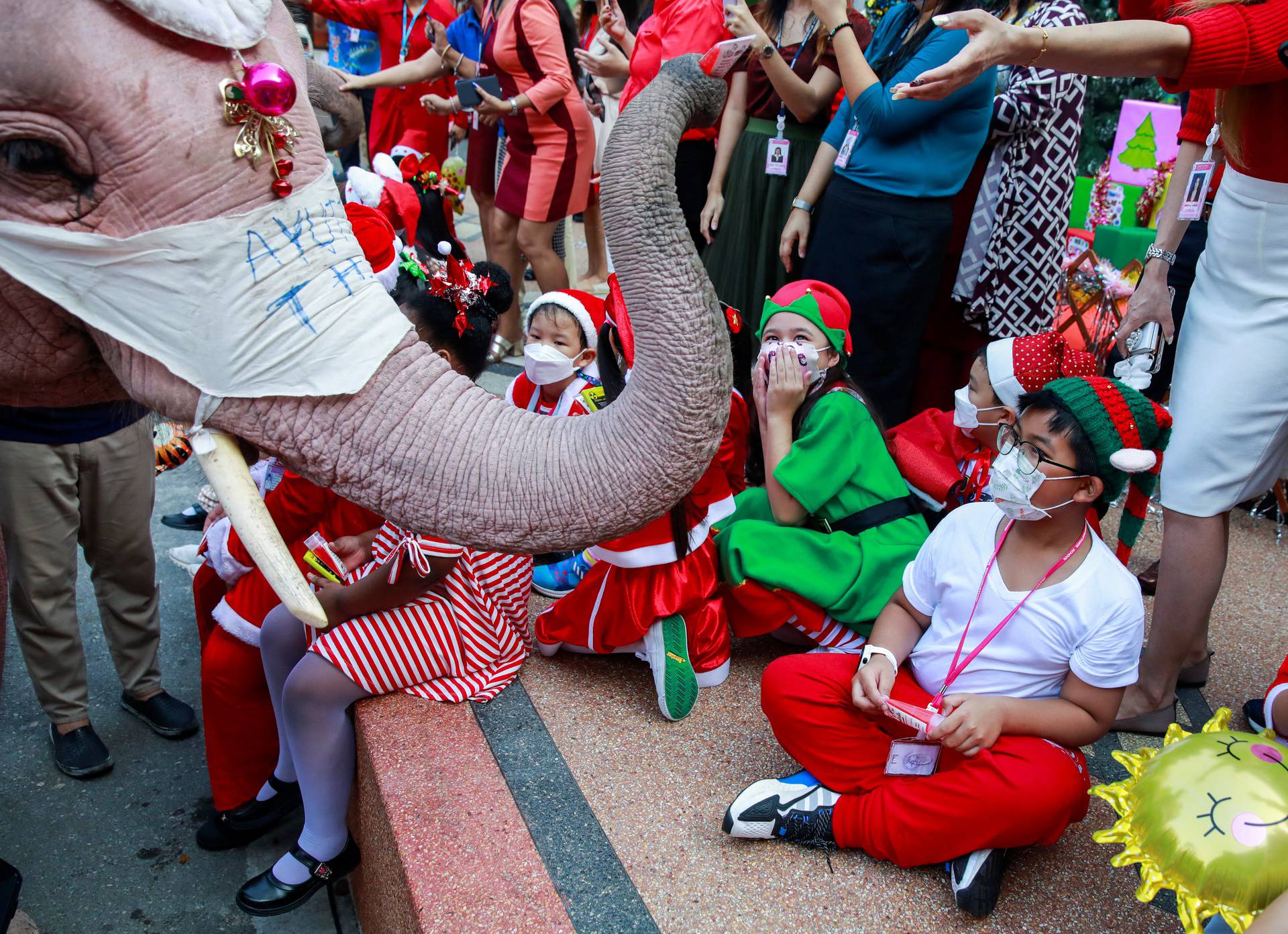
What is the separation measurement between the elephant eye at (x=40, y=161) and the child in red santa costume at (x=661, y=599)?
126cm

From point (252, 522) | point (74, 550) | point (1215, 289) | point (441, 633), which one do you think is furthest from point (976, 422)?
point (74, 550)

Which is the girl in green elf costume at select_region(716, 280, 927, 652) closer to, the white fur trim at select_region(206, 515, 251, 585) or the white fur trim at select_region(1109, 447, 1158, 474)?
the white fur trim at select_region(1109, 447, 1158, 474)

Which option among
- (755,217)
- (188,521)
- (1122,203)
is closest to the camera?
(755,217)

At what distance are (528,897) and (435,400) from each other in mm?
1065

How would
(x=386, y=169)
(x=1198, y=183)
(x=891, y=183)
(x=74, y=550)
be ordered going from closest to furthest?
(x=1198, y=183), (x=74, y=550), (x=891, y=183), (x=386, y=169)

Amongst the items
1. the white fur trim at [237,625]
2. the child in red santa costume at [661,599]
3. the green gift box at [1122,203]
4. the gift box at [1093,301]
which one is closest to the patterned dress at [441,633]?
the child in red santa costume at [661,599]

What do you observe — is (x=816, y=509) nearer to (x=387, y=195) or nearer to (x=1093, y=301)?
(x=387, y=195)

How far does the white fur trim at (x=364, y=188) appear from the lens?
9.51 ft

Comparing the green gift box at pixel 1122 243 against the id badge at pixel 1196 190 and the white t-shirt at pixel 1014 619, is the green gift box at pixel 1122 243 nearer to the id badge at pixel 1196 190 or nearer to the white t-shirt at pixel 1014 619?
the id badge at pixel 1196 190

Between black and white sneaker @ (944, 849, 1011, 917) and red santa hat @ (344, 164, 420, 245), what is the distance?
2.27 metres

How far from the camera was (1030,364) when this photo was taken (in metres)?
2.54

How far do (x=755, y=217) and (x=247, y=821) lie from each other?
2.88 meters

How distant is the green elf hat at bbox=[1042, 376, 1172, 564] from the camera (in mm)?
1818

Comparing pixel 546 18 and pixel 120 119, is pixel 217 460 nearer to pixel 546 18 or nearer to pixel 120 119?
pixel 120 119
